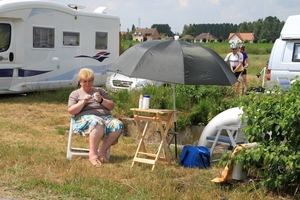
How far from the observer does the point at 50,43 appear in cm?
1317

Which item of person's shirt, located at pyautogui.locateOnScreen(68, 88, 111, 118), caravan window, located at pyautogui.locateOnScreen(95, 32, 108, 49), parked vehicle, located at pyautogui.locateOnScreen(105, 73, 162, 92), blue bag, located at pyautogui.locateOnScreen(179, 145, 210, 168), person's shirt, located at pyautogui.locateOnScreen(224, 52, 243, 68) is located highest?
caravan window, located at pyautogui.locateOnScreen(95, 32, 108, 49)

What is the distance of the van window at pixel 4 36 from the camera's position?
1219 cm

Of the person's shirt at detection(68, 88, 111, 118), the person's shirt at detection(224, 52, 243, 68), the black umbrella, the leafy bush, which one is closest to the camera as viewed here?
the leafy bush

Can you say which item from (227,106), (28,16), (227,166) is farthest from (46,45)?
(227,166)

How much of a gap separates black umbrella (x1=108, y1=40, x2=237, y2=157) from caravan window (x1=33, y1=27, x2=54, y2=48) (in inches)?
263

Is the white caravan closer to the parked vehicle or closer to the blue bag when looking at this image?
the parked vehicle

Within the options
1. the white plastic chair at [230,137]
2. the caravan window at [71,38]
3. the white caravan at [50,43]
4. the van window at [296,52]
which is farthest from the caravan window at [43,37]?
the white plastic chair at [230,137]

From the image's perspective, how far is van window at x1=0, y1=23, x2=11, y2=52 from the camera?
480 inches

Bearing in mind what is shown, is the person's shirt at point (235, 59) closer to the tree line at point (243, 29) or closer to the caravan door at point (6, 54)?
the caravan door at point (6, 54)

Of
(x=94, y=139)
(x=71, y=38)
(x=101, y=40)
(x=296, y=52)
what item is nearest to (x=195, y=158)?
(x=94, y=139)

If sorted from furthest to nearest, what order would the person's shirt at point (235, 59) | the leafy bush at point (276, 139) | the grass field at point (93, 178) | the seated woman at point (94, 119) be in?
1. the person's shirt at point (235, 59)
2. the seated woman at point (94, 119)
3. the grass field at point (93, 178)
4. the leafy bush at point (276, 139)

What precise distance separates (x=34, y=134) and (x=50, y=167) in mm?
2359

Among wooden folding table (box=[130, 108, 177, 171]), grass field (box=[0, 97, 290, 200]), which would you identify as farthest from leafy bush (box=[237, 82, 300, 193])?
wooden folding table (box=[130, 108, 177, 171])

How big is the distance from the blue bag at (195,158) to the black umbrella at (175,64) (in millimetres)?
909
